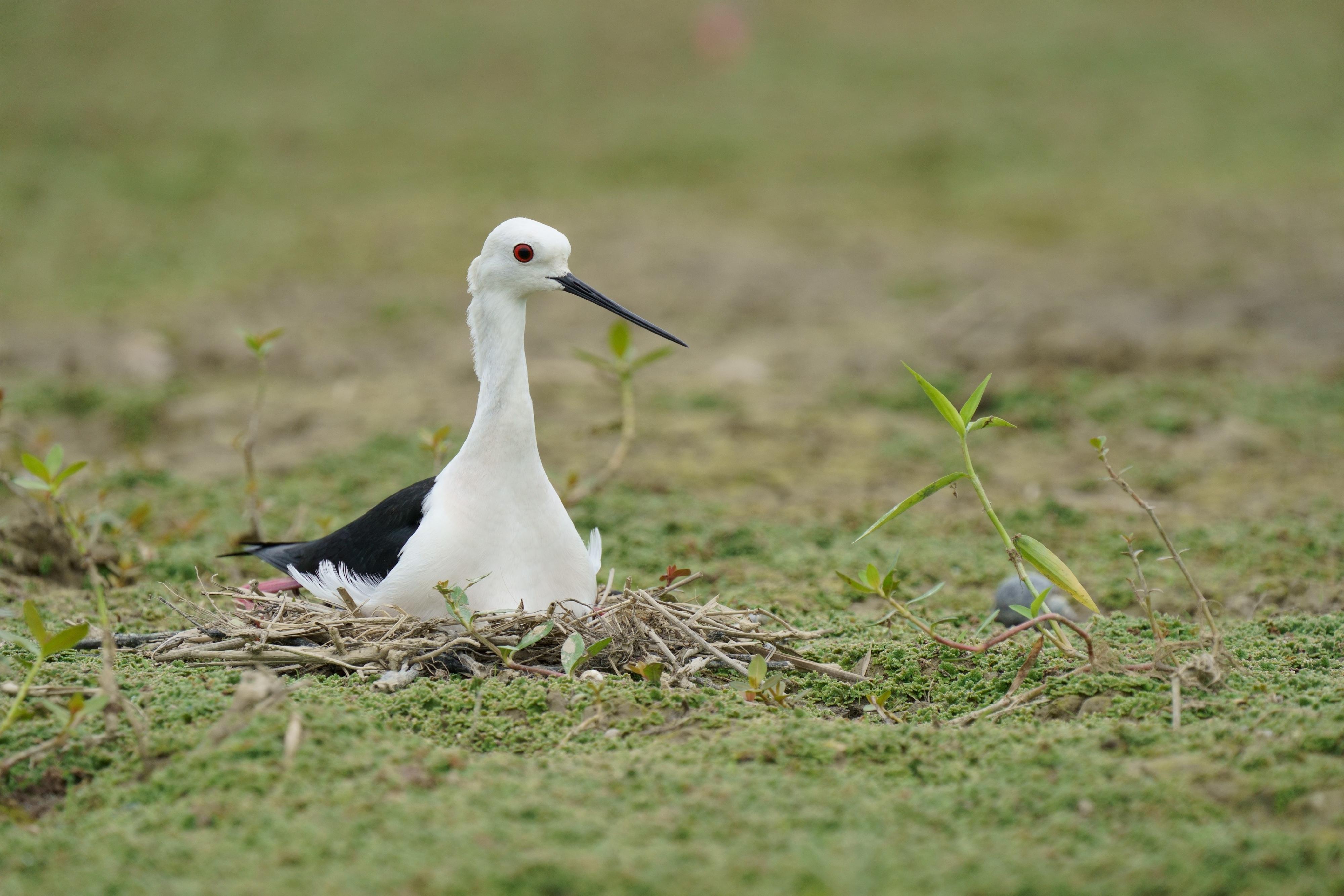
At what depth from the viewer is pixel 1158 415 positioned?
7.03m

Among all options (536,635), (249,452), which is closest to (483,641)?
(536,635)

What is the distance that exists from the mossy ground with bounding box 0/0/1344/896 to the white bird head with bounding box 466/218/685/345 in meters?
1.28

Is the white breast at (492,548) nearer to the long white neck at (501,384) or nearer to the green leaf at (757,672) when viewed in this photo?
the long white neck at (501,384)

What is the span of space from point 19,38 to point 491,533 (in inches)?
610

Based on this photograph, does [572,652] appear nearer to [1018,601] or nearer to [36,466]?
[36,466]

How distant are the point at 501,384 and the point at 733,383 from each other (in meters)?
4.44

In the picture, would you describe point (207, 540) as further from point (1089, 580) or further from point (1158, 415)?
point (1158, 415)

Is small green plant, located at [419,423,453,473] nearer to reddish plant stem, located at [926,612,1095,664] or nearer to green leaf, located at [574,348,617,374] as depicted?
green leaf, located at [574,348,617,374]

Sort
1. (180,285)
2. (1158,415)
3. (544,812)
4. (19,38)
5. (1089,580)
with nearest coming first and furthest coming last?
(544,812) < (1089,580) < (1158,415) < (180,285) < (19,38)

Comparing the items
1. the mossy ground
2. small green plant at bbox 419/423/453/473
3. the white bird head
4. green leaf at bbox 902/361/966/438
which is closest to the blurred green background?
the mossy ground

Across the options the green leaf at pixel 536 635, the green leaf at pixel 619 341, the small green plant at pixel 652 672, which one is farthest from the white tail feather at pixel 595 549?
the green leaf at pixel 619 341

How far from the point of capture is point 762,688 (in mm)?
3287

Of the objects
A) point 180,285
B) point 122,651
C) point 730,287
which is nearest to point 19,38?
point 180,285

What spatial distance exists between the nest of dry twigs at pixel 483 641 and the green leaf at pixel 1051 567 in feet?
1.99
